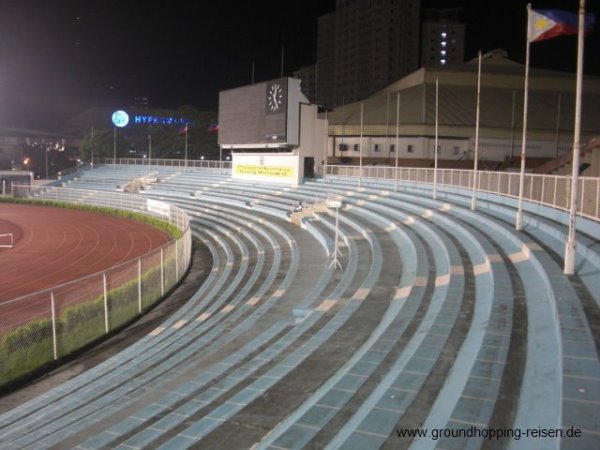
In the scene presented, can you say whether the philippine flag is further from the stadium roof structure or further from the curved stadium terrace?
the stadium roof structure

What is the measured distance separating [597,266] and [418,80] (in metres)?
60.7

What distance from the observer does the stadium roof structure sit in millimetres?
54156

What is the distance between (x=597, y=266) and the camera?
923 cm

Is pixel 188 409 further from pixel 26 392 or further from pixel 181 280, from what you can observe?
pixel 181 280

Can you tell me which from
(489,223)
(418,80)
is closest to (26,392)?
(489,223)

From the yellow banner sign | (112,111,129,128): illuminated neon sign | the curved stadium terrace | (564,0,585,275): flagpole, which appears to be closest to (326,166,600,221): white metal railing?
the curved stadium terrace

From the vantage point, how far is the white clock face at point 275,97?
33.2 meters

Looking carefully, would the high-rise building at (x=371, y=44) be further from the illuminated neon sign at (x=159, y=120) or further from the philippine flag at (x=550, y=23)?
the philippine flag at (x=550, y=23)

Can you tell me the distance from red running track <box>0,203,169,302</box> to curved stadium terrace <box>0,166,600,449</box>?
7615mm

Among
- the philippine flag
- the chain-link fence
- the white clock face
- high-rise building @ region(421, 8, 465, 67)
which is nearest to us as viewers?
the chain-link fence

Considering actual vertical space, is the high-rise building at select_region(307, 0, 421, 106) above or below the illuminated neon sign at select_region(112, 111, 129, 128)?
above

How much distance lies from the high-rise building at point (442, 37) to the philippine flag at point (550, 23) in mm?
153797

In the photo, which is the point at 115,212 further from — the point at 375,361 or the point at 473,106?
the point at 473,106

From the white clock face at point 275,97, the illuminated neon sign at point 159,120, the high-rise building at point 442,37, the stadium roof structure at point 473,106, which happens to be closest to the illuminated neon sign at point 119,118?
the illuminated neon sign at point 159,120
